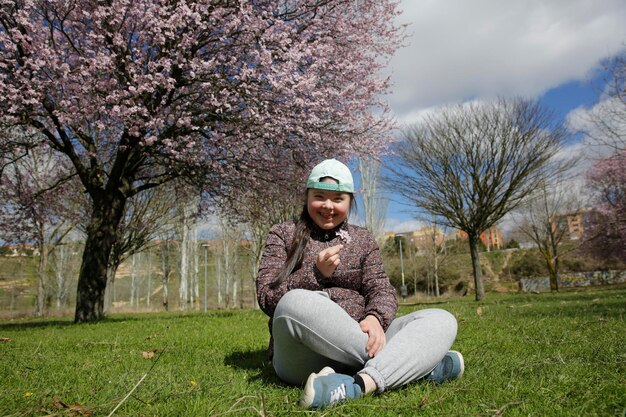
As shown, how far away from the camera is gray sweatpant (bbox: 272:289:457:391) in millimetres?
2021

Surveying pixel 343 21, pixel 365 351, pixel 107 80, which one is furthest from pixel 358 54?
pixel 365 351

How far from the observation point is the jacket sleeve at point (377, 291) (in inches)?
91.7

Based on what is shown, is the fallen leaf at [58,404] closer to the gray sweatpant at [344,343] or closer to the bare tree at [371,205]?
the gray sweatpant at [344,343]

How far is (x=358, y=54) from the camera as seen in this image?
10523 millimetres

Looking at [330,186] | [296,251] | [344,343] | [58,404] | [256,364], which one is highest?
[330,186]

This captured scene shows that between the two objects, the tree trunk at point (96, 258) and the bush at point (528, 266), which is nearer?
the tree trunk at point (96, 258)

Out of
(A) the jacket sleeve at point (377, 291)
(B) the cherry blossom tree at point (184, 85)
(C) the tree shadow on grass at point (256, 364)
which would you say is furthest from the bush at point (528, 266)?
(A) the jacket sleeve at point (377, 291)

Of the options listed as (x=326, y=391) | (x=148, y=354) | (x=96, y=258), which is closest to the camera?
(x=326, y=391)

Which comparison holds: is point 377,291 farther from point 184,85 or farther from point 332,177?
point 184,85

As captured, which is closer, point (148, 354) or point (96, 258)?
point (148, 354)

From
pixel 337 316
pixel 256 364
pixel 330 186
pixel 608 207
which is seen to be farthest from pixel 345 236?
pixel 608 207

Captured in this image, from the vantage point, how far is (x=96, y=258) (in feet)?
31.4

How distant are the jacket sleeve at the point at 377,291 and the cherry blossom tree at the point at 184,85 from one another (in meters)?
5.82

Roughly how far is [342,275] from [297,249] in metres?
0.31
